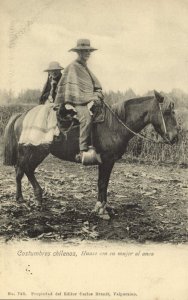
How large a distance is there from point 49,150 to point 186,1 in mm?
2255

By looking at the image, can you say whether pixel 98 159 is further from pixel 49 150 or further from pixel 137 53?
pixel 137 53

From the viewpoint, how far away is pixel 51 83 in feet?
15.5

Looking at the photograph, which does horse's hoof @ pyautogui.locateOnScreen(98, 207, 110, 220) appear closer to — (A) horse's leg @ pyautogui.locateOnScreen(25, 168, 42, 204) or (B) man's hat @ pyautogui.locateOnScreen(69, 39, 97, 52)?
(A) horse's leg @ pyautogui.locateOnScreen(25, 168, 42, 204)

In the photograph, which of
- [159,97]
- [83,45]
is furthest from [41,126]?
[159,97]

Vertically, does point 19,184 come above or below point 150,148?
below

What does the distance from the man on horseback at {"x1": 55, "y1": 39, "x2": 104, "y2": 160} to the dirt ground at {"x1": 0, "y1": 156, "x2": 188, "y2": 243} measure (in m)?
0.55

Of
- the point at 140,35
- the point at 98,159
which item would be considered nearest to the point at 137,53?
the point at 140,35

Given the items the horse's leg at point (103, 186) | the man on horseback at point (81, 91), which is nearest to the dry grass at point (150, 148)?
the man on horseback at point (81, 91)

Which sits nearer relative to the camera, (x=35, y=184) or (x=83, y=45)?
(x=83, y=45)

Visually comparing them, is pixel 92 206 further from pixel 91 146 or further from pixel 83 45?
pixel 83 45

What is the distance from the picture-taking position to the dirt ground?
4570 millimetres

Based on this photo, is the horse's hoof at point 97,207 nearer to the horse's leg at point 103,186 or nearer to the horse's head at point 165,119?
the horse's leg at point 103,186

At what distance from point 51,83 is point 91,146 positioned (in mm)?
804

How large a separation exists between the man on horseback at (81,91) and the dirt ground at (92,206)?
1.82 ft
